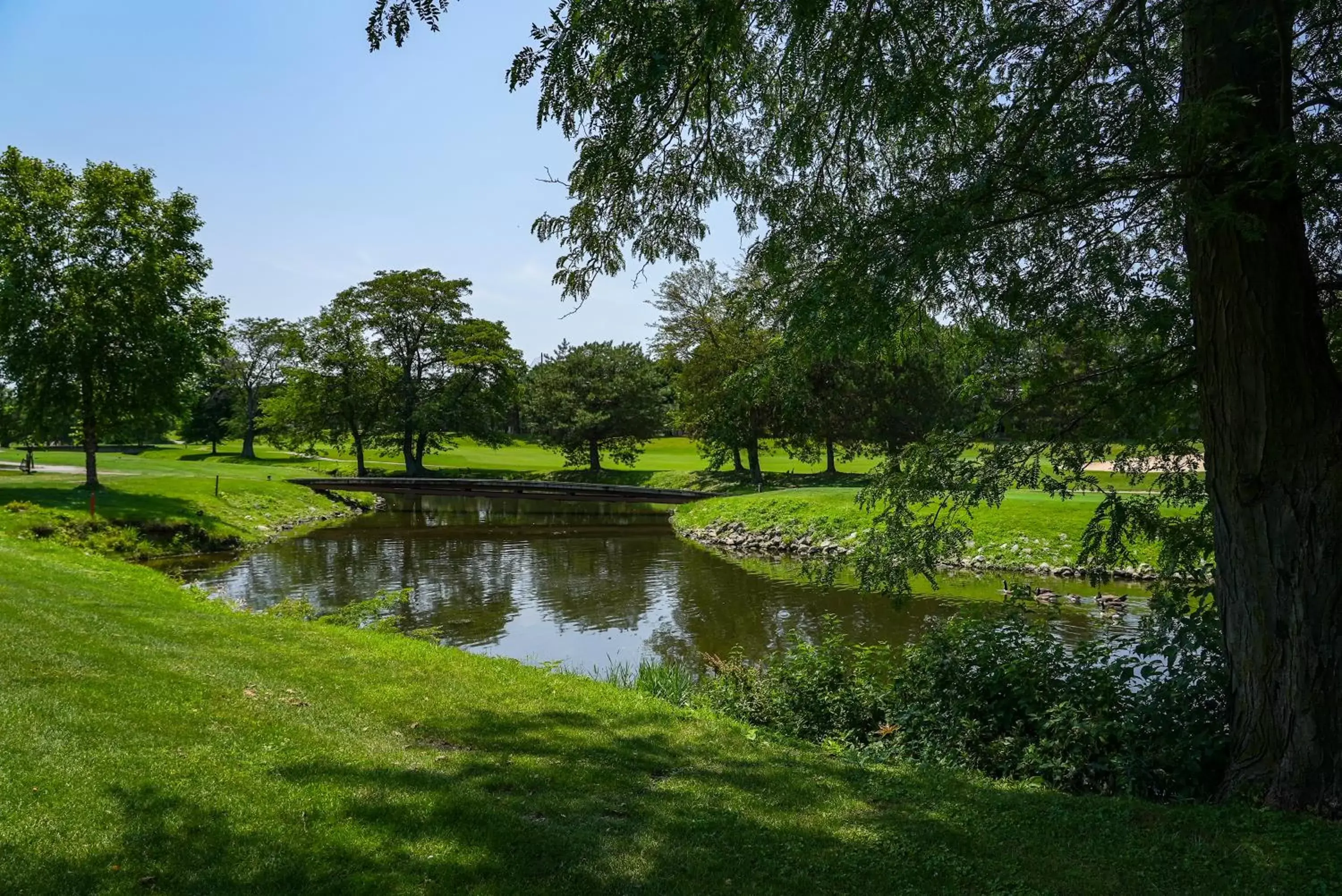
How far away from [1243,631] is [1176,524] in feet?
5.45

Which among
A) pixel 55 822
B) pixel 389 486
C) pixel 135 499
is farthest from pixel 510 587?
pixel 389 486

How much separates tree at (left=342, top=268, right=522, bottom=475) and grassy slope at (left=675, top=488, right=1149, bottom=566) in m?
21.7

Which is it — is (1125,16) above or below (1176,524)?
above

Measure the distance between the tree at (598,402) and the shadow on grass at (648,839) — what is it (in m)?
41.7

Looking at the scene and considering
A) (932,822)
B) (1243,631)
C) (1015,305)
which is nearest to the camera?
(932,822)

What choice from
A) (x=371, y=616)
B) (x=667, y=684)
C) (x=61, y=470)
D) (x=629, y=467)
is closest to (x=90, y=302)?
(x=61, y=470)

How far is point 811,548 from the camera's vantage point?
24.8m

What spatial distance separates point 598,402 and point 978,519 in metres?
28.9

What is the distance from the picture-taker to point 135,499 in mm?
25344

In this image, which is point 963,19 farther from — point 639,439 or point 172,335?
point 639,439

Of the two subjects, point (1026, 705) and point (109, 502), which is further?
point (109, 502)

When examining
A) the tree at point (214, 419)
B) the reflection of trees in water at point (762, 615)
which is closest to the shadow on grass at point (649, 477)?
the reflection of trees in water at point (762, 615)

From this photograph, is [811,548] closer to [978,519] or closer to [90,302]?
[978,519]

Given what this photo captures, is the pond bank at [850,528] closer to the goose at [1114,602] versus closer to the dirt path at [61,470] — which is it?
the goose at [1114,602]
